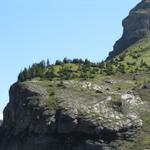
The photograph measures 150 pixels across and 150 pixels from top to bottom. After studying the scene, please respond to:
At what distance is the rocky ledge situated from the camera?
167625mm

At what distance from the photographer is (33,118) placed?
182 m

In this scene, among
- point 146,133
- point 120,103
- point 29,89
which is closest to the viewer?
point 146,133

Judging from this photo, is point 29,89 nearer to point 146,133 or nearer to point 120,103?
point 120,103

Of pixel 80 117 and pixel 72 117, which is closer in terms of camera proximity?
pixel 80 117

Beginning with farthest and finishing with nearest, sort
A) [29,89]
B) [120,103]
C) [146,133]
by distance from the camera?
[29,89] → [120,103] → [146,133]

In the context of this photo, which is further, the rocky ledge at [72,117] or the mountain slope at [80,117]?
the rocky ledge at [72,117]

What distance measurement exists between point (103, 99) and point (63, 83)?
22163 mm

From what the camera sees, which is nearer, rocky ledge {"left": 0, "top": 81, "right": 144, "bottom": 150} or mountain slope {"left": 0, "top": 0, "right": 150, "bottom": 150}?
mountain slope {"left": 0, "top": 0, "right": 150, "bottom": 150}

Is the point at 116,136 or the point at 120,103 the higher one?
the point at 120,103

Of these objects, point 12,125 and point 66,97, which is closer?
point 66,97

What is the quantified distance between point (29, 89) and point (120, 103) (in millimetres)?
34292

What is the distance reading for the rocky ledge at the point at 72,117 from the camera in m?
168

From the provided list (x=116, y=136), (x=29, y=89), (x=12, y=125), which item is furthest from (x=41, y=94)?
(x=116, y=136)

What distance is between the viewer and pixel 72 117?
170 m
